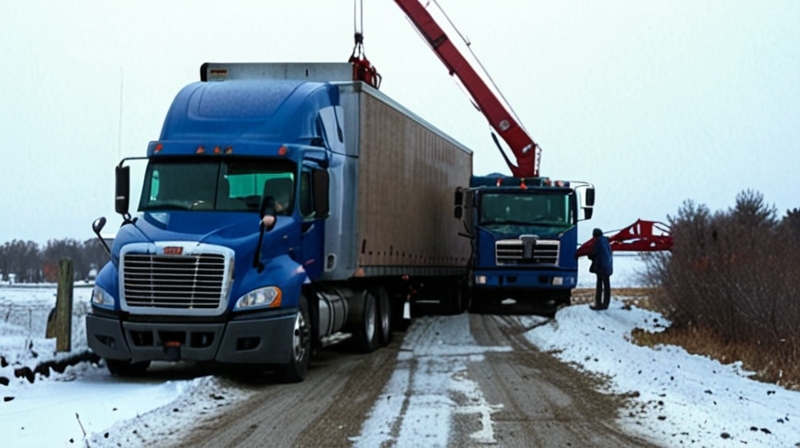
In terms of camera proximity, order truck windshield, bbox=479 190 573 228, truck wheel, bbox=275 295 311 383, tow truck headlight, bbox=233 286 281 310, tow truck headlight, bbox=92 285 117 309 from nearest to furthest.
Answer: tow truck headlight, bbox=233 286 281 310 → tow truck headlight, bbox=92 285 117 309 → truck wheel, bbox=275 295 311 383 → truck windshield, bbox=479 190 573 228

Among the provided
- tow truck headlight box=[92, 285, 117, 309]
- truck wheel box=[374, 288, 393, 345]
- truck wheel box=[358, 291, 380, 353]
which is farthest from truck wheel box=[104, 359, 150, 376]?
truck wheel box=[374, 288, 393, 345]

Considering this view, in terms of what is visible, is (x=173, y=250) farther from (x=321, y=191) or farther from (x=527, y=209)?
(x=527, y=209)

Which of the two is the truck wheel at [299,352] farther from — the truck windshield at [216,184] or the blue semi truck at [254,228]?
the truck windshield at [216,184]

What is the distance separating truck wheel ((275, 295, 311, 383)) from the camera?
12.6 metres

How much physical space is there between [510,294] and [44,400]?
14960mm

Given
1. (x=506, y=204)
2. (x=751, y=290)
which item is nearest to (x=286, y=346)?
(x=751, y=290)

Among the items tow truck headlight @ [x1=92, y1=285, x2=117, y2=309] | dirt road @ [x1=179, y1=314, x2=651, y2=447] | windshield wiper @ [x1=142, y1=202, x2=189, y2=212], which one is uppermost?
windshield wiper @ [x1=142, y1=202, x2=189, y2=212]

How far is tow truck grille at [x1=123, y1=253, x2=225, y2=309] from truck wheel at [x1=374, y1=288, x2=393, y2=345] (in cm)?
606

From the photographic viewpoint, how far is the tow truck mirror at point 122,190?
13.1 m

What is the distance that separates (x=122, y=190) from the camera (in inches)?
521

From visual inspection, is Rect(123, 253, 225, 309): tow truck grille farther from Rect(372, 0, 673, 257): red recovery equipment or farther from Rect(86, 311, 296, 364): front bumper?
Rect(372, 0, 673, 257): red recovery equipment

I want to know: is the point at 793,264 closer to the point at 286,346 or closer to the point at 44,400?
the point at 286,346

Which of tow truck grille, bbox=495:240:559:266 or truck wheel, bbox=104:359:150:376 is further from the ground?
tow truck grille, bbox=495:240:559:266

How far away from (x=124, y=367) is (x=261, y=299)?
7.14 ft
